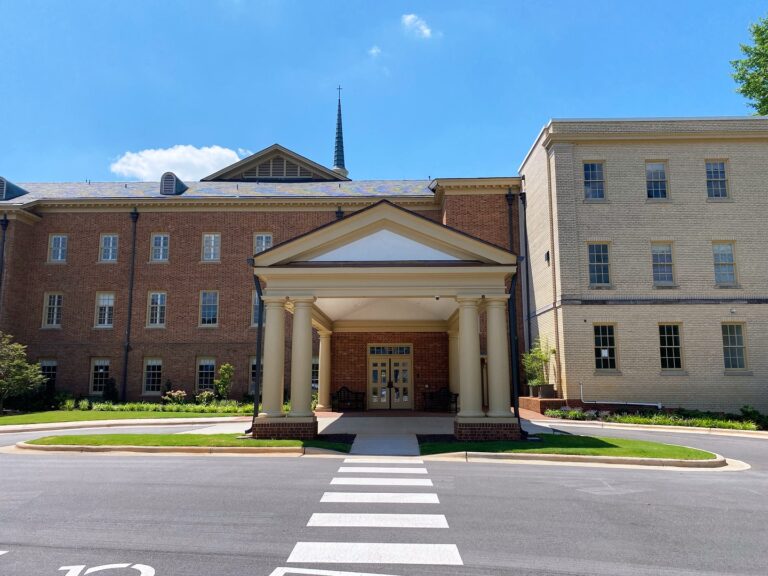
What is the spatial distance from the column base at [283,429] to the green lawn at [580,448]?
3.12 metres

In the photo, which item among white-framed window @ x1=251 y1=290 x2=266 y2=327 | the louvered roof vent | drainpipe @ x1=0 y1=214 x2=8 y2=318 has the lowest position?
white-framed window @ x1=251 y1=290 x2=266 y2=327

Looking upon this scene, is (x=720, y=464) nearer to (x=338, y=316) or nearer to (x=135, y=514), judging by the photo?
(x=135, y=514)

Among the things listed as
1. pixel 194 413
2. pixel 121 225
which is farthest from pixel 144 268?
pixel 194 413

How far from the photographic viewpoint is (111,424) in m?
20.5

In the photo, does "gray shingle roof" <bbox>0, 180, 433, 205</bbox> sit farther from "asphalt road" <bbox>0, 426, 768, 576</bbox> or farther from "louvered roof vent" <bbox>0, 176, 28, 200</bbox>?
"asphalt road" <bbox>0, 426, 768, 576</bbox>

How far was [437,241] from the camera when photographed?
15.4 meters

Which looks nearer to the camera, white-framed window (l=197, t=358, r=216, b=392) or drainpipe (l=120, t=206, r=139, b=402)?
drainpipe (l=120, t=206, r=139, b=402)

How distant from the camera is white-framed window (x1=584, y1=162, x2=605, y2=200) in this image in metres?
24.5

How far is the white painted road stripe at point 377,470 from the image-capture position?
1088cm

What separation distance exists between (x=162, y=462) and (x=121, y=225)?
21.9 metres

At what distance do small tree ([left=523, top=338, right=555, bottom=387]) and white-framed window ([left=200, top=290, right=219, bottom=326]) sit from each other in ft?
52.7

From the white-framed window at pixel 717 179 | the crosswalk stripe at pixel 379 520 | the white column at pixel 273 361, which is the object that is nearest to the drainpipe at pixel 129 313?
the white column at pixel 273 361

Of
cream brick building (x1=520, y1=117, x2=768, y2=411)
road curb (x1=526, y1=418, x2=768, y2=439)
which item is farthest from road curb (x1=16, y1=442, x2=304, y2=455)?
cream brick building (x1=520, y1=117, x2=768, y2=411)

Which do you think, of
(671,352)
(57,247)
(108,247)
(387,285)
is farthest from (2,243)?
(671,352)
